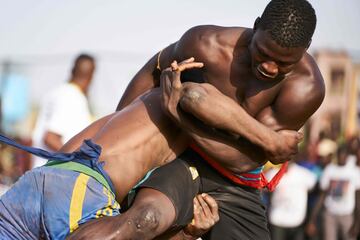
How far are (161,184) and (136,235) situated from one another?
446 millimetres

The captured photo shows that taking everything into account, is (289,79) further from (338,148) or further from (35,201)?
(338,148)

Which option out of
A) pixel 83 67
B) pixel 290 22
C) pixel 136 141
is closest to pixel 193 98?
pixel 136 141

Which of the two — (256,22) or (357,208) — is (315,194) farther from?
(256,22)

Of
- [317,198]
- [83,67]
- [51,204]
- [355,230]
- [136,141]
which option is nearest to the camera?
[51,204]

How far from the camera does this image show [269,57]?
4477 millimetres

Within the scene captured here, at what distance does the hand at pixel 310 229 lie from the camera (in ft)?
40.9

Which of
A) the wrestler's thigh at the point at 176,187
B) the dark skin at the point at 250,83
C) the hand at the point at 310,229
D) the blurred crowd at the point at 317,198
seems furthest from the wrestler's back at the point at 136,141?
the hand at the point at 310,229

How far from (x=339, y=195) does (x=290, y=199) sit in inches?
31.6

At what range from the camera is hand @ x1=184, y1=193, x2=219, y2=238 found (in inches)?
198

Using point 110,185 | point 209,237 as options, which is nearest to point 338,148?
point 209,237

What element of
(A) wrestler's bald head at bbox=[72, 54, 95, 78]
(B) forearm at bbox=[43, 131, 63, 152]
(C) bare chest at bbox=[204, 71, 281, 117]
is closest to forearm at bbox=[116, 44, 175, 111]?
(C) bare chest at bbox=[204, 71, 281, 117]

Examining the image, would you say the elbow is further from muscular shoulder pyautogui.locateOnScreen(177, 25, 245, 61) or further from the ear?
the ear

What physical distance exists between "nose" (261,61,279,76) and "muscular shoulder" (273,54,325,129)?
22 centimetres

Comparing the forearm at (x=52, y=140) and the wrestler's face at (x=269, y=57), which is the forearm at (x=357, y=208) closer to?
the forearm at (x=52, y=140)
